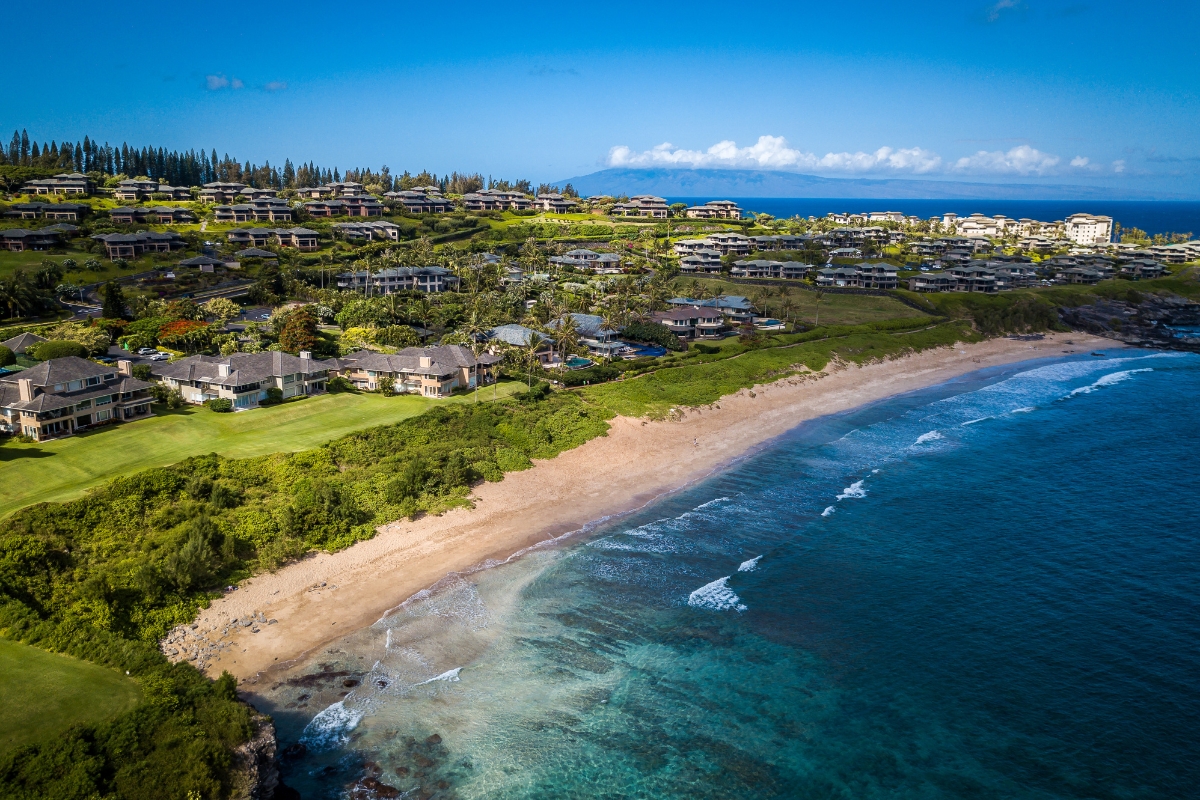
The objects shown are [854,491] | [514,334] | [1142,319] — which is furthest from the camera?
[1142,319]

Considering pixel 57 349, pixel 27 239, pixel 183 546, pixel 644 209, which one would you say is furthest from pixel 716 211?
pixel 183 546

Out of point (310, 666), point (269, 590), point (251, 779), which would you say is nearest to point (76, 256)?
point (269, 590)

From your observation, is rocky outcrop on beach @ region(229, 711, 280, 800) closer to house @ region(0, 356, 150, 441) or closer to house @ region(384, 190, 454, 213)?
house @ region(0, 356, 150, 441)

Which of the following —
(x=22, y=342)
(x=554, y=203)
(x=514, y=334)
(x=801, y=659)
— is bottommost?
(x=801, y=659)

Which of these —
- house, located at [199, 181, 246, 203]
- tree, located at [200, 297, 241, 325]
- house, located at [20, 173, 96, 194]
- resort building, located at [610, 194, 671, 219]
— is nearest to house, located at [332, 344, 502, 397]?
tree, located at [200, 297, 241, 325]

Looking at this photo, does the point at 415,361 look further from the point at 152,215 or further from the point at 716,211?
the point at 716,211
